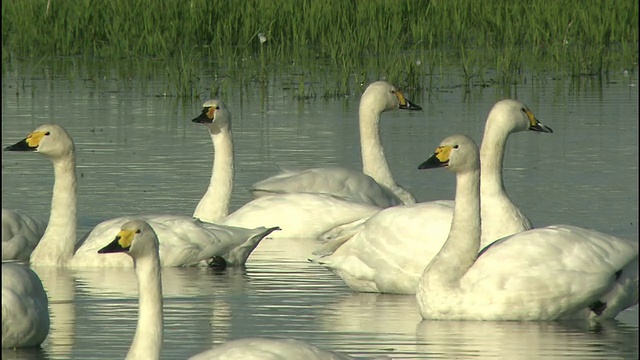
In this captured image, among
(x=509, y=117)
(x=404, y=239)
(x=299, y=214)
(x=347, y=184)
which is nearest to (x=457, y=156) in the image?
(x=404, y=239)

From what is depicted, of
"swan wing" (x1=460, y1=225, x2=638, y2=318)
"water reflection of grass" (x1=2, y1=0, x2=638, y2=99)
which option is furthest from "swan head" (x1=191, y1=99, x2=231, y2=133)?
"water reflection of grass" (x1=2, y1=0, x2=638, y2=99)

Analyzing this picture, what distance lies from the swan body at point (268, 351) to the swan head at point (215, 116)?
642 centimetres

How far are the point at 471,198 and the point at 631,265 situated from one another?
893 mm

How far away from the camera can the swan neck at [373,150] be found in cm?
1388

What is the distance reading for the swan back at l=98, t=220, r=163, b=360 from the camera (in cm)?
696

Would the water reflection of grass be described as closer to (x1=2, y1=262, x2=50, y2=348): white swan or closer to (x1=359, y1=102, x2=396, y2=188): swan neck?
(x1=359, y1=102, x2=396, y2=188): swan neck

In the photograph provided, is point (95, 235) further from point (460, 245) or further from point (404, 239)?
point (460, 245)

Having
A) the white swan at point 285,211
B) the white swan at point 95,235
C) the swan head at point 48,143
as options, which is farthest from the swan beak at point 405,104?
the swan head at point 48,143

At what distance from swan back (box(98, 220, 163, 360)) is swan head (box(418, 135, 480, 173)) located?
2.35 metres

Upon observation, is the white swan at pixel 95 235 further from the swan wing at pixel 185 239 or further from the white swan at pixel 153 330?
the white swan at pixel 153 330

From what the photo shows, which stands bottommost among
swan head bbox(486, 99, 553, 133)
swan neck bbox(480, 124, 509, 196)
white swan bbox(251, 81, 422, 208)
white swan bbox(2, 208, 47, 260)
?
white swan bbox(2, 208, 47, 260)

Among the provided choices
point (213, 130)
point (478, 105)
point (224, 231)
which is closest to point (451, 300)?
point (224, 231)

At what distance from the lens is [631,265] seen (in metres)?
9.09

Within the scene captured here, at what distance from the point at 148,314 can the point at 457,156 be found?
108 inches
